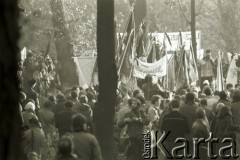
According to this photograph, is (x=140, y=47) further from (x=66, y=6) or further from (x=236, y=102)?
(x=66, y=6)

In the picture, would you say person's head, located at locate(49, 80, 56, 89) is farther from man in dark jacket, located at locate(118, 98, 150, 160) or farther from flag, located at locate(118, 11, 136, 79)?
man in dark jacket, located at locate(118, 98, 150, 160)

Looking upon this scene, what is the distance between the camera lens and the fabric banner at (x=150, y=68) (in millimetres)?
26750

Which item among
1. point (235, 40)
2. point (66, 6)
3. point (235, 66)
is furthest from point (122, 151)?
point (235, 40)

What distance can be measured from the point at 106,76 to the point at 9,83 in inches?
421

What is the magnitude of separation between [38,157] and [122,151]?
262 centimetres

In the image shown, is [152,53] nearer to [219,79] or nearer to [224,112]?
[219,79]

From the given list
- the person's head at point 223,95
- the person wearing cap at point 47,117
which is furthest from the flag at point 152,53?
the person's head at point 223,95

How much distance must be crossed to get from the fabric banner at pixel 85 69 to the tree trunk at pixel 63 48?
0.68 feet

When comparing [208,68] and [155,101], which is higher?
[208,68]

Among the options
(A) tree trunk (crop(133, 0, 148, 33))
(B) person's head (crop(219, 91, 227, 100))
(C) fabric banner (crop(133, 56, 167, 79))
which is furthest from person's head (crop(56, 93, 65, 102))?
(A) tree trunk (crop(133, 0, 148, 33))

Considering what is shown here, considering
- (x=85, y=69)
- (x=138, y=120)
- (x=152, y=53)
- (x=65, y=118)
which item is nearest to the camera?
(x=138, y=120)

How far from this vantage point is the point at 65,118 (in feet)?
58.0

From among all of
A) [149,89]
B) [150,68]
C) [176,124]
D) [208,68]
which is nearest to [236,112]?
[176,124]

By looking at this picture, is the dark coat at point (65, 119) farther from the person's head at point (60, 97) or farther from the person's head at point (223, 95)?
the person's head at point (223, 95)
